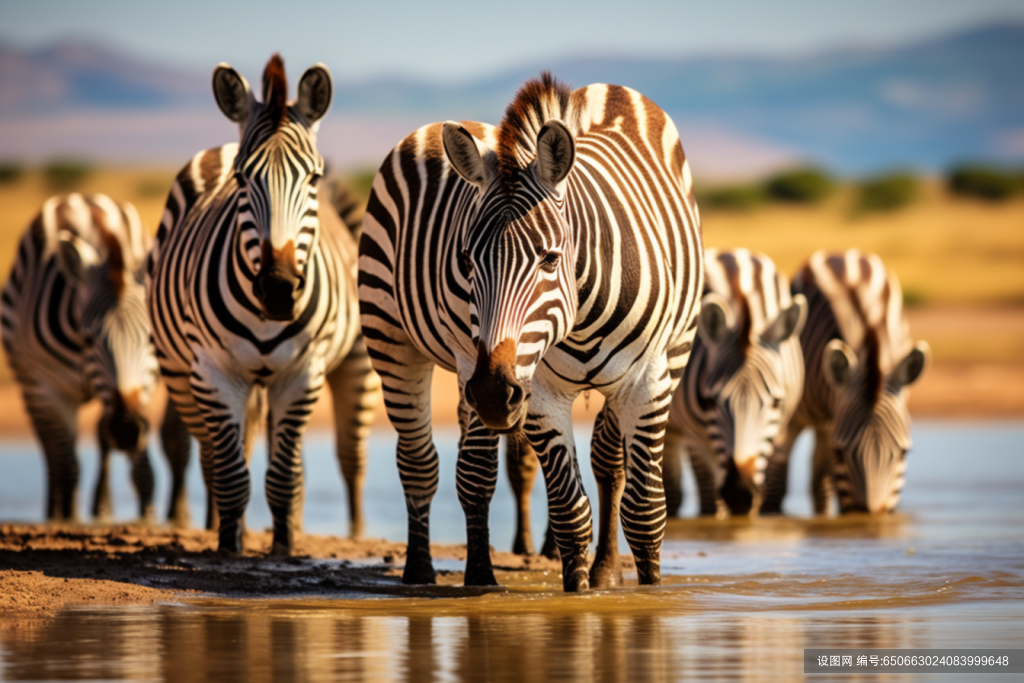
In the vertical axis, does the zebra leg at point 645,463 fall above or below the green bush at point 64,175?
below

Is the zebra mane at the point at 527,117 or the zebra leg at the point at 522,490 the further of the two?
the zebra leg at the point at 522,490

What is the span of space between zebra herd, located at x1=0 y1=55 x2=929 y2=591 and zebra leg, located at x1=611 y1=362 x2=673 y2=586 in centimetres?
1

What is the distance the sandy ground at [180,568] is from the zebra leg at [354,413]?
4.31 feet

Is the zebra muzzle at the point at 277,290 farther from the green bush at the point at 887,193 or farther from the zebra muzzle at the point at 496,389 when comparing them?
the green bush at the point at 887,193

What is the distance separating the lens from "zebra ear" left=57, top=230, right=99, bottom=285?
11.2m

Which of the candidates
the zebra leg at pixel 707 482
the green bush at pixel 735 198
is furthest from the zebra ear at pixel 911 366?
the green bush at pixel 735 198

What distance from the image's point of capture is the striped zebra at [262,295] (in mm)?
7672

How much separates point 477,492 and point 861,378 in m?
5.13

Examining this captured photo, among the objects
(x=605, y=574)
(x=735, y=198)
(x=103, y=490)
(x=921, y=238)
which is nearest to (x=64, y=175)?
(x=735, y=198)

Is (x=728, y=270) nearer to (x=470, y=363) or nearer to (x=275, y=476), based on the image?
(x=275, y=476)

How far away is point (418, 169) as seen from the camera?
24.8 ft

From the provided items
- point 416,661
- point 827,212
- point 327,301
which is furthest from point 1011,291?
point 416,661

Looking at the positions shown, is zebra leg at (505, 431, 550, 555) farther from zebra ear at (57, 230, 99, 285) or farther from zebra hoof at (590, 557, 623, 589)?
zebra ear at (57, 230, 99, 285)

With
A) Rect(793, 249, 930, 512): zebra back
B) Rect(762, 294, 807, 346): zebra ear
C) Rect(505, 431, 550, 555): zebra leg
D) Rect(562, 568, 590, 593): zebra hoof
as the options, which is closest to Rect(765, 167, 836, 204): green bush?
Rect(793, 249, 930, 512): zebra back
